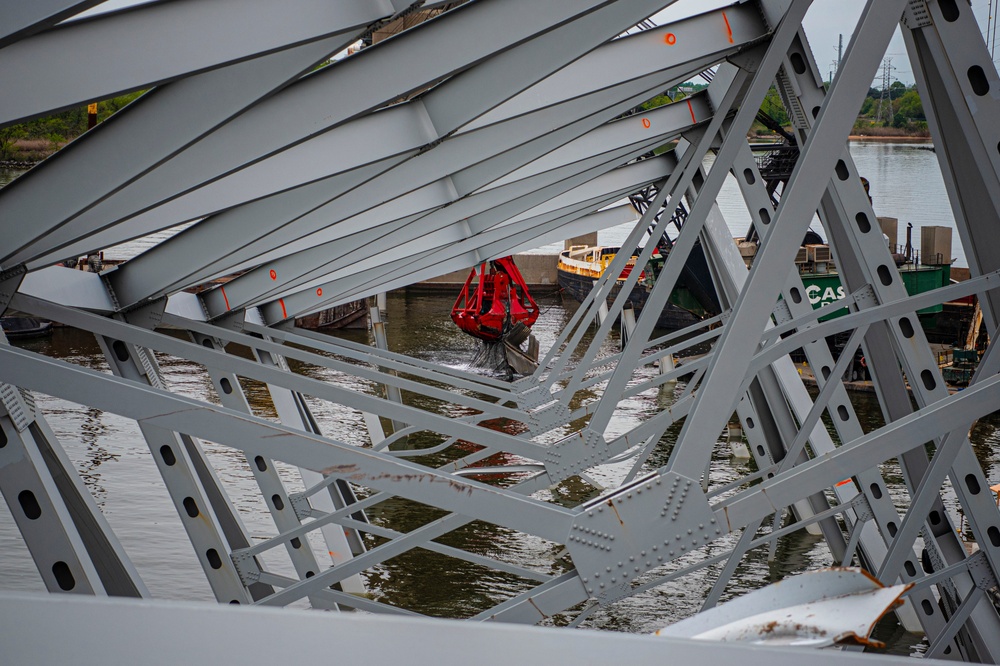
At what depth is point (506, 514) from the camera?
3.49 meters

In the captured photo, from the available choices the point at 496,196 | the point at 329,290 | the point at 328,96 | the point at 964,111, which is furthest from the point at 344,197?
the point at 329,290

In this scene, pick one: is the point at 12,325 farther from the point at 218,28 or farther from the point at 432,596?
the point at 218,28

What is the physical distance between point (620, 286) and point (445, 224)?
32500mm

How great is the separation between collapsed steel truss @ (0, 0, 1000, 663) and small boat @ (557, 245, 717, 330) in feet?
75.8

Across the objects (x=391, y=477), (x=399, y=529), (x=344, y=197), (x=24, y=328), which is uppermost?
(x=24, y=328)

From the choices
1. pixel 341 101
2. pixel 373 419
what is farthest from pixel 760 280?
pixel 373 419

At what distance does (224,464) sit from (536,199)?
9680 millimetres

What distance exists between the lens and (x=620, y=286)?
40312 millimetres

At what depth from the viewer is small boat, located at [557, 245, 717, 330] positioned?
34.8 meters

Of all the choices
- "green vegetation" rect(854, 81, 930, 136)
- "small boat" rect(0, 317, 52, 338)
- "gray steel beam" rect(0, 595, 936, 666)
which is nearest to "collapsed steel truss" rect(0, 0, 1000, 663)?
"gray steel beam" rect(0, 595, 936, 666)

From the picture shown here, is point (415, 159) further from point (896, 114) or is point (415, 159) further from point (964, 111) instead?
point (896, 114)

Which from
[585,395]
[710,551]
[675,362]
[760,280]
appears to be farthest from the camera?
[675,362]

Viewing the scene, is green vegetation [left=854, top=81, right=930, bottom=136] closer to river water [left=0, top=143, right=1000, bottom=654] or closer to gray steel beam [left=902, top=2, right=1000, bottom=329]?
river water [left=0, top=143, right=1000, bottom=654]

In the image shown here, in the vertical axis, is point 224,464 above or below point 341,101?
below
